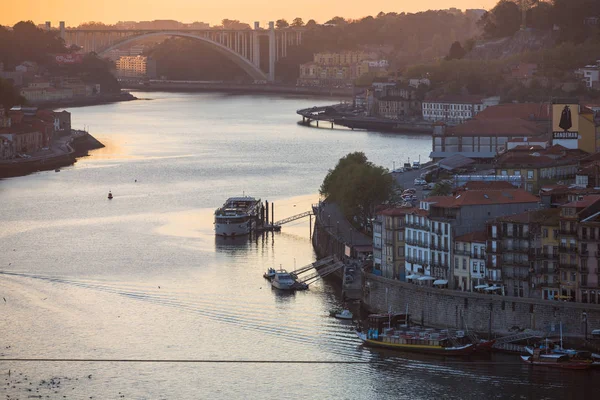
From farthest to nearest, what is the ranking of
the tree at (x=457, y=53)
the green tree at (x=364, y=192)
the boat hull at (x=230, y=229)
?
the tree at (x=457, y=53), the boat hull at (x=230, y=229), the green tree at (x=364, y=192)

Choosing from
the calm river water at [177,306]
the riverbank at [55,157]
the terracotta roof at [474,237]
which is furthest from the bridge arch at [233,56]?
the terracotta roof at [474,237]

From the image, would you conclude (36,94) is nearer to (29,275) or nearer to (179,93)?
(179,93)

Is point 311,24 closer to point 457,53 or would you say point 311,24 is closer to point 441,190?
point 457,53

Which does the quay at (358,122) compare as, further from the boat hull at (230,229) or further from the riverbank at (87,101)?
the boat hull at (230,229)

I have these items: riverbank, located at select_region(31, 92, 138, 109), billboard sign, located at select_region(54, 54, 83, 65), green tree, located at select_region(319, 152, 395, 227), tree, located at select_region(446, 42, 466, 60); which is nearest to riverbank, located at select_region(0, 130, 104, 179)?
green tree, located at select_region(319, 152, 395, 227)

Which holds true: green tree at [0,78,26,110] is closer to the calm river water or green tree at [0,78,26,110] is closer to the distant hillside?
the calm river water

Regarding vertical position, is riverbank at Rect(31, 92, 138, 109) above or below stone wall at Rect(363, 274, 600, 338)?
below
